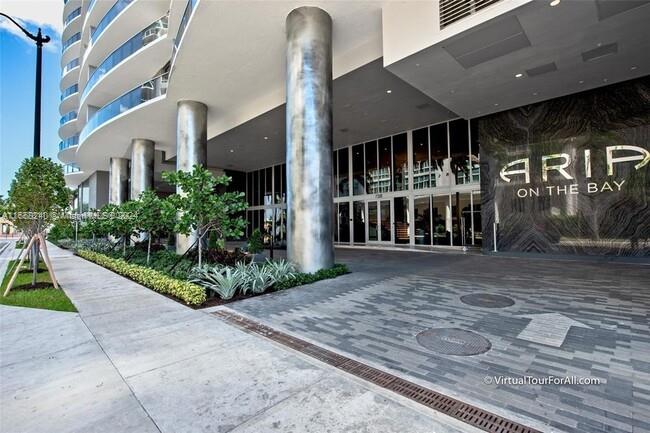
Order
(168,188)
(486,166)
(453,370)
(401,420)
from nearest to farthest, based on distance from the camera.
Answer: (401,420) → (453,370) → (486,166) → (168,188)

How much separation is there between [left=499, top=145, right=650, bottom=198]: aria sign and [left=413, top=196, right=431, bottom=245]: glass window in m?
3.90

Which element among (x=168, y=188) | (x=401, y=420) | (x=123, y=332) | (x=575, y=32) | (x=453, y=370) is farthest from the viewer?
(x=168, y=188)

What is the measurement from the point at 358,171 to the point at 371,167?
0.98 m

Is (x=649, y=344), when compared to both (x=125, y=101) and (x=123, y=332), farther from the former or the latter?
(x=125, y=101)

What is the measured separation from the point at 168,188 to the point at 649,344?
134 ft

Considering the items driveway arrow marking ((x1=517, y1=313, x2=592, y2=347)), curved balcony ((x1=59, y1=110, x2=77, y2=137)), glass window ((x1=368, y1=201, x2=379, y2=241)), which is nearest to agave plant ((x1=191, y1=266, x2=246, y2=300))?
driveway arrow marking ((x1=517, y1=313, x2=592, y2=347))

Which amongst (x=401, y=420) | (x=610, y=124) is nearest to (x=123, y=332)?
(x=401, y=420)

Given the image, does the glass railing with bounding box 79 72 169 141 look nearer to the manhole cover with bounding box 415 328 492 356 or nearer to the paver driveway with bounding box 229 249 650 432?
the paver driveway with bounding box 229 249 650 432

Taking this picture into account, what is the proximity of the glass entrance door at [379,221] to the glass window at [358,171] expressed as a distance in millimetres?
1155

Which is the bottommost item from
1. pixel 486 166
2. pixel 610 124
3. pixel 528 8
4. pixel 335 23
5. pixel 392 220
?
pixel 392 220

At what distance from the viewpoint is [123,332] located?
433 centimetres

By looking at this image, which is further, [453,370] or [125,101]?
[125,101]

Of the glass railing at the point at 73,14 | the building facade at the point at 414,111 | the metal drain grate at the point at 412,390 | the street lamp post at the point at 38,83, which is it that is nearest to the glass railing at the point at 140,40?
the building facade at the point at 414,111

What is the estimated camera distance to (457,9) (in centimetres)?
714
